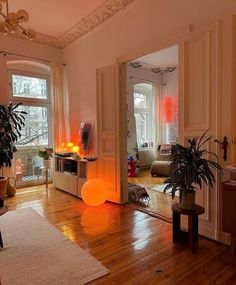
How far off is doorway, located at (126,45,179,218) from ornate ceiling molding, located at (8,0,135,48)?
85.8 inches

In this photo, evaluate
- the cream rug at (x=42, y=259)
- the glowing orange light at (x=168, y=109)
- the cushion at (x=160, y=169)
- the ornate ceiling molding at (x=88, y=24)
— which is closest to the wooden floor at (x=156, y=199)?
the cushion at (x=160, y=169)

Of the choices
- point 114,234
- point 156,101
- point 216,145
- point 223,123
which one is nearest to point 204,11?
point 223,123

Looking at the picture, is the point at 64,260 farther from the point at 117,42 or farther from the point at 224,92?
the point at 117,42

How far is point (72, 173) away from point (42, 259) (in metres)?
2.56

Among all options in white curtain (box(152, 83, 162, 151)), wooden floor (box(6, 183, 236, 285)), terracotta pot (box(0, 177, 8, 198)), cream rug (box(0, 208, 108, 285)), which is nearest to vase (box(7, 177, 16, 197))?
terracotta pot (box(0, 177, 8, 198))

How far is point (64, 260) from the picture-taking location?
2.34 meters

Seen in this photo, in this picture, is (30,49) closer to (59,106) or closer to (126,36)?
(59,106)

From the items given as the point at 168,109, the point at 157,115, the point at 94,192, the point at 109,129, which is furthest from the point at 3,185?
the point at 168,109

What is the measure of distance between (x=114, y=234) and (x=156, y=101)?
5594mm

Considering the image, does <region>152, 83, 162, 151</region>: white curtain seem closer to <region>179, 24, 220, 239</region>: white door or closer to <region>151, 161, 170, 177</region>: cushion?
<region>151, 161, 170, 177</region>: cushion

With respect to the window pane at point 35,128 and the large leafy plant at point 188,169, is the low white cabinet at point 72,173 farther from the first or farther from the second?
the large leafy plant at point 188,169

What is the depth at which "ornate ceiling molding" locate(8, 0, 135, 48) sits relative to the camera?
3793mm

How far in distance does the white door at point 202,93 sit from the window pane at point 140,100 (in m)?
4.71

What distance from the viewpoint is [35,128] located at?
5660mm
